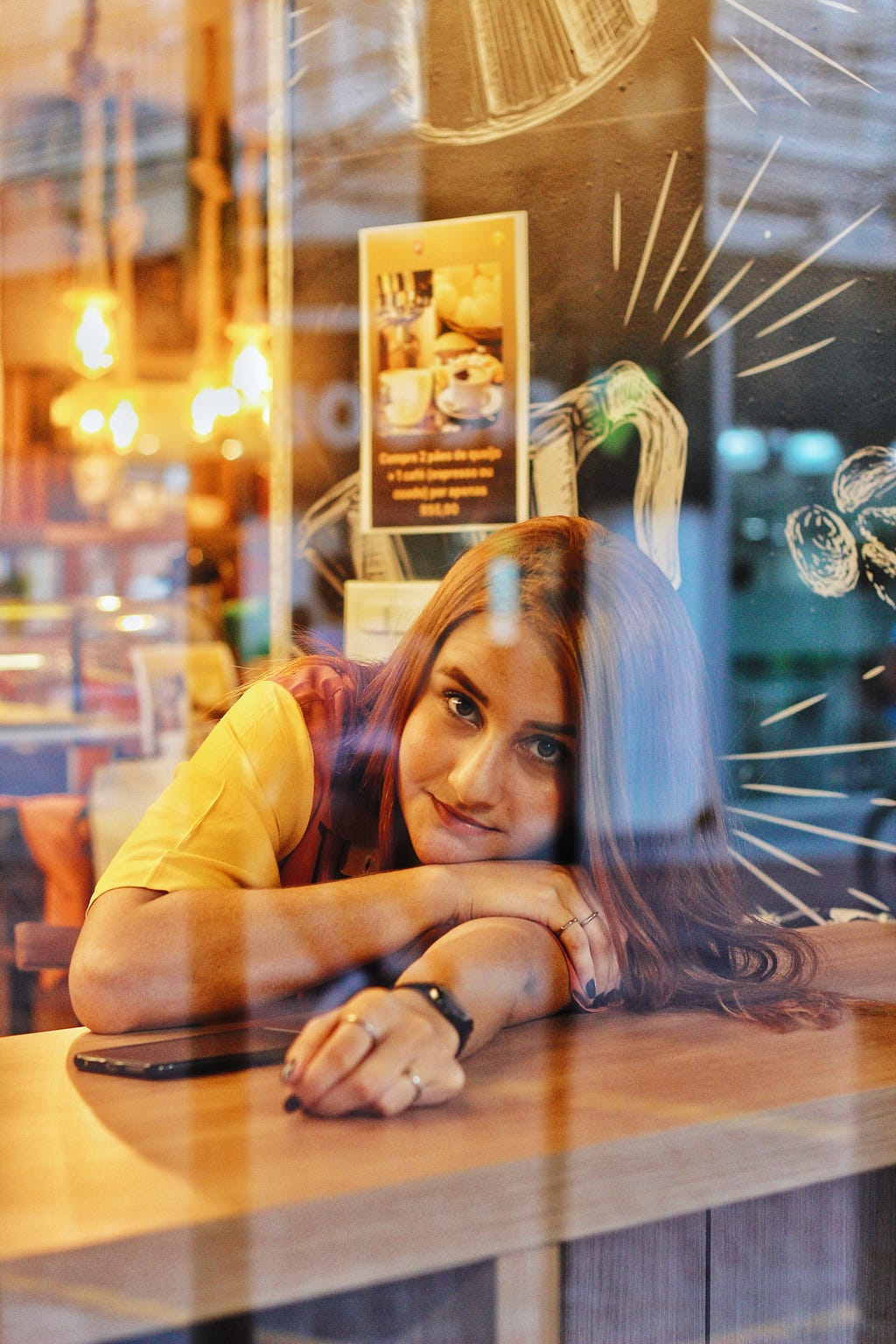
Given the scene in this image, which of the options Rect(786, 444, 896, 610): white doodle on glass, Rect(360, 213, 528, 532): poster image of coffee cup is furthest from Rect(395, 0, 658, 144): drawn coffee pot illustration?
Rect(786, 444, 896, 610): white doodle on glass

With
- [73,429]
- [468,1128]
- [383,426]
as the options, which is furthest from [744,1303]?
[73,429]

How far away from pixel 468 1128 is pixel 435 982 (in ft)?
0.35

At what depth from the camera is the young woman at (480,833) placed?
790 millimetres

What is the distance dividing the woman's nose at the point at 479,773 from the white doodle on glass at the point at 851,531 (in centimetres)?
48

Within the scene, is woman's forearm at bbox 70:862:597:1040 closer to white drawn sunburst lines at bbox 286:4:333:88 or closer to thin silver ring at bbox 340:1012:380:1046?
thin silver ring at bbox 340:1012:380:1046

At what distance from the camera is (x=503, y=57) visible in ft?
3.86

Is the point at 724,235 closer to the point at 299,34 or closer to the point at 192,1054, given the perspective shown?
the point at 299,34

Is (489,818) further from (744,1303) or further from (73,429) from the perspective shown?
(73,429)

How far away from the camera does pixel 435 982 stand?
692mm

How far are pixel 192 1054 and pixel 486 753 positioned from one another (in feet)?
0.88

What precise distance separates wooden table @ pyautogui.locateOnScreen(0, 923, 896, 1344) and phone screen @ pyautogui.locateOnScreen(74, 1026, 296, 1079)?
0.04 feet

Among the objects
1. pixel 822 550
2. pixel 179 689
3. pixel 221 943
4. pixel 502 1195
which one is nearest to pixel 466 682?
pixel 221 943

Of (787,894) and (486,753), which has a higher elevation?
(486,753)

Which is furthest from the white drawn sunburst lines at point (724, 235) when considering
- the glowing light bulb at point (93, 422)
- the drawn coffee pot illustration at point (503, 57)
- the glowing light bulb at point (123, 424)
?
the glowing light bulb at point (93, 422)
